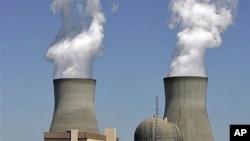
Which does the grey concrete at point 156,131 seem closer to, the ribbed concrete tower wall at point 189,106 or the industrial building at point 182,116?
the industrial building at point 182,116

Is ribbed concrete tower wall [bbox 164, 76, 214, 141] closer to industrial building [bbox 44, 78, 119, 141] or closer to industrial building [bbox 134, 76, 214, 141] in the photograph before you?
industrial building [bbox 134, 76, 214, 141]

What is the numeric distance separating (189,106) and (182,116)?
138 cm

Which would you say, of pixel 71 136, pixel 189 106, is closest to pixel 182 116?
pixel 189 106

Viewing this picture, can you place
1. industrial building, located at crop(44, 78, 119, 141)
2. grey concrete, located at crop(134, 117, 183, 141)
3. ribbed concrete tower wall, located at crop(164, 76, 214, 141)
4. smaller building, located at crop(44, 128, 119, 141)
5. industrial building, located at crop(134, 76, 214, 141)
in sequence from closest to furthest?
1. smaller building, located at crop(44, 128, 119, 141)
2. industrial building, located at crop(44, 78, 119, 141)
3. ribbed concrete tower wall, located at crop(164, 76, 214, 141)
4. industrial building, located at crop(134, 76, 214, 141)
5. grey concrete, located at crop(134, 117, 183, 141)

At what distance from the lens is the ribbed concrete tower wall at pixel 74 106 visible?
223 feet

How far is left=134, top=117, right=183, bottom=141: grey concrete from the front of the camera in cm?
7256

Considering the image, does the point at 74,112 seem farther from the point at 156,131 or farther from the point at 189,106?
the point at 189,106

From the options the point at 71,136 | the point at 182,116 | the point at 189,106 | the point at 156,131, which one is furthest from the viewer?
the point at 156,131

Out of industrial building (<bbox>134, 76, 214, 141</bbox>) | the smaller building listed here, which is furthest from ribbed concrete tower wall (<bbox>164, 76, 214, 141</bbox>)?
the smaller building

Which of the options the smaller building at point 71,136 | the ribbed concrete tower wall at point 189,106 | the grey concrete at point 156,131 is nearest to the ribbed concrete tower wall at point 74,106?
the smaller building at point 71,136

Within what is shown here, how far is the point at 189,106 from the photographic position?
69.1m

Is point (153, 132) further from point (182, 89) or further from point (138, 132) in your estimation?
point (182, 89)

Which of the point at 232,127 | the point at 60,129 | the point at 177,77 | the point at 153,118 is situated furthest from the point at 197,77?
the point at 232,127

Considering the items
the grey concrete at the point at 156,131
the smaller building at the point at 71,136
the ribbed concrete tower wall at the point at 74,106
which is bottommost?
the smaller building at the point at 71,136
